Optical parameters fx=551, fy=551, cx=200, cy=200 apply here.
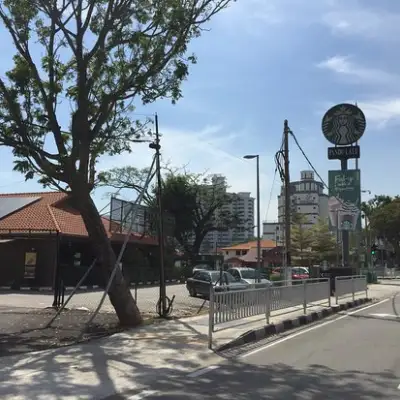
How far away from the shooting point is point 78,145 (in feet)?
46.5

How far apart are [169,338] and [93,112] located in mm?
6880

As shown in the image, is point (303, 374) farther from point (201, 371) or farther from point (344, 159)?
point (344, 159)

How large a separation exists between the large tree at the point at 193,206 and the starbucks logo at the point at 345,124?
21948 millimetres

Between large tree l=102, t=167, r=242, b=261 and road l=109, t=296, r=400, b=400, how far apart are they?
41.0 meters

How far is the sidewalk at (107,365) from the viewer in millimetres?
7535

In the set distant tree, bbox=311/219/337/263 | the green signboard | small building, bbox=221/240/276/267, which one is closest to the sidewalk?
the green signboard

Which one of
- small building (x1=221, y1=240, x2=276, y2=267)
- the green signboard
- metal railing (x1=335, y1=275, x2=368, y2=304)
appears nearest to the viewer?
metal railing (x1=335, y1=275, x2=368, y2=304)

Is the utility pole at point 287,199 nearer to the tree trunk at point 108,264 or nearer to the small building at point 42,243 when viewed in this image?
the small building at point 42,243

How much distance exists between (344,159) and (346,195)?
2924 mm

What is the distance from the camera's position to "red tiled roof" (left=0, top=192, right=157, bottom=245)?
29859mm

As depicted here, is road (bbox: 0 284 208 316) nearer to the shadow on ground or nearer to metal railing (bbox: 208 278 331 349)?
metal railing (bbox: 208 278 331 349)

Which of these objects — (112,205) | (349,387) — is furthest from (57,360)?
(112,205)

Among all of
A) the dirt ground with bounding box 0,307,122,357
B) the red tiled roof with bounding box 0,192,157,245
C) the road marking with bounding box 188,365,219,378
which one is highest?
the red tiled roof with bounding box 0,192,157,245

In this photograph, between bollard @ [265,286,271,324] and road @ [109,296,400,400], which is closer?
road @ [109,296,400,400]
